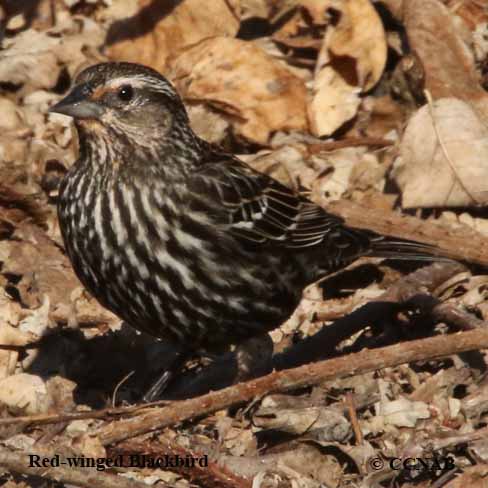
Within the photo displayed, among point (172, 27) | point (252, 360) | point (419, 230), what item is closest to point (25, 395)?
point (252, 360)

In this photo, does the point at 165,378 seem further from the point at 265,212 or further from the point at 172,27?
the point at 172,27

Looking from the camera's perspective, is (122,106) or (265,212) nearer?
(122,106)

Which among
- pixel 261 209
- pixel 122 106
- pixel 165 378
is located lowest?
pixel 165 378

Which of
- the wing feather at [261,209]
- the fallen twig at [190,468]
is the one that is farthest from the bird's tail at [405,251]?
the fallen twig at [190,468]

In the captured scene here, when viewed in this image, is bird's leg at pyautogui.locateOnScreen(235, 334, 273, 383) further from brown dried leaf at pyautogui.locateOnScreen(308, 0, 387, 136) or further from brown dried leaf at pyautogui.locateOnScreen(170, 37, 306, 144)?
brown dried leaf at pyautogui.locateOnScreen(308, 0, 387, 136)

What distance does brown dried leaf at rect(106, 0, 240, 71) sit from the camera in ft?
30.9

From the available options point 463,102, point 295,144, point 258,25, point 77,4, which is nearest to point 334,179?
point 295,144

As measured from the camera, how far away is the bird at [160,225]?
6.54m

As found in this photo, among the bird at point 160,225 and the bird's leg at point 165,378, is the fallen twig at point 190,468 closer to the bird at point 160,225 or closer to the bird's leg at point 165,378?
the bird at point 160,225

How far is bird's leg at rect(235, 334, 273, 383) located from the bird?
0.28 m

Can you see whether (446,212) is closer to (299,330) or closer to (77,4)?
(299,330)

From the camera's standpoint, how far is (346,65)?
9.12 metres

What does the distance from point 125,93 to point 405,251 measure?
1.88 m

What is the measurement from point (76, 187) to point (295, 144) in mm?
2394
